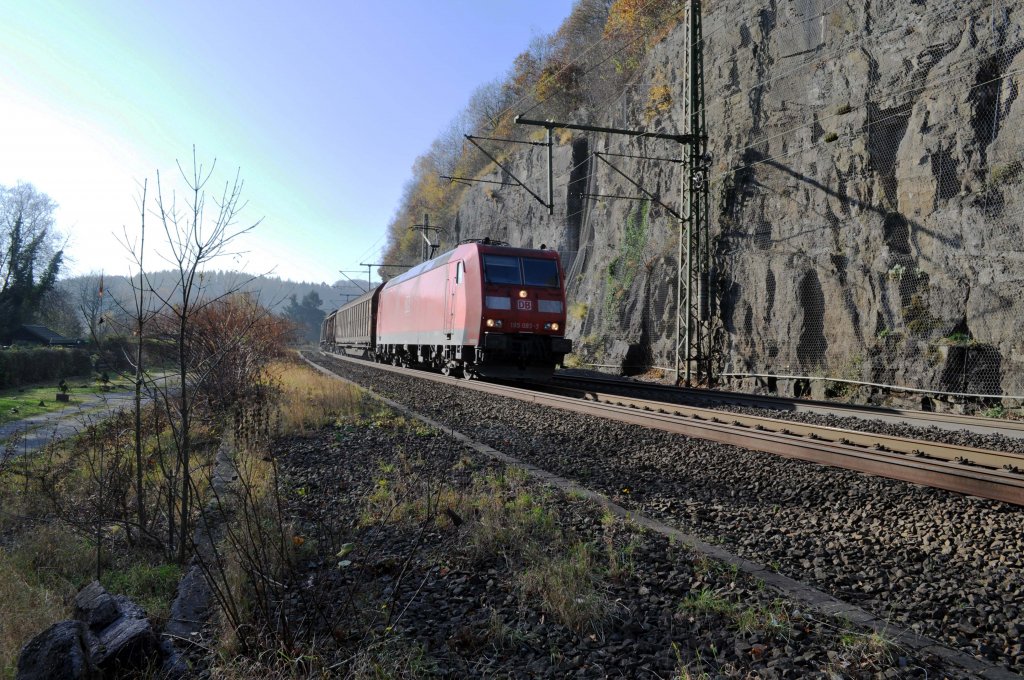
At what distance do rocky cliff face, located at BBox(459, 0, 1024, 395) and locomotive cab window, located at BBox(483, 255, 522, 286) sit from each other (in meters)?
3.80

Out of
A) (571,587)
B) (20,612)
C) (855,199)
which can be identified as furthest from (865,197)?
(20,612)

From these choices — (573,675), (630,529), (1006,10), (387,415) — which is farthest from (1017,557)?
(1006,10)

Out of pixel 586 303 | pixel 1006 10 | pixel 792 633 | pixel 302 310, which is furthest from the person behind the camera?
pixel 302 310

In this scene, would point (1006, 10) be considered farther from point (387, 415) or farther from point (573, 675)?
point (573, 675)

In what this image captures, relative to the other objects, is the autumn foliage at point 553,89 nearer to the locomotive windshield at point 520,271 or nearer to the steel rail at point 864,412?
the locomotive windshield at point 520,271

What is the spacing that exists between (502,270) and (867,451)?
32.7ft

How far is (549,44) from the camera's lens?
148 ft

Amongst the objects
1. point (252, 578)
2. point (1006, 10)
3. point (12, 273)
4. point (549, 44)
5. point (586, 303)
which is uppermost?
point (549, 44)

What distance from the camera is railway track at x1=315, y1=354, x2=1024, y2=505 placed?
4617 mm

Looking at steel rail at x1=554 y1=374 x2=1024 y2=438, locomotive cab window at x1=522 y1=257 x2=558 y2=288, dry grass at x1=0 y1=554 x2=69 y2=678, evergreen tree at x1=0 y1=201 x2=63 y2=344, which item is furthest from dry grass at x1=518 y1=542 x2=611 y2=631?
evergreen tree at x1=0 y1=201 x2=63 y2=344

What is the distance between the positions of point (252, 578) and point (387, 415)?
6777 mm

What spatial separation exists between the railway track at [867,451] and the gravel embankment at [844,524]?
111 millimetres

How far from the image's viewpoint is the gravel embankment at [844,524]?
9.91 feet

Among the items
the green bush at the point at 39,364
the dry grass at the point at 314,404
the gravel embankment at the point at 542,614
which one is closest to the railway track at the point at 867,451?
the gravel embankment at the point at 542,614
